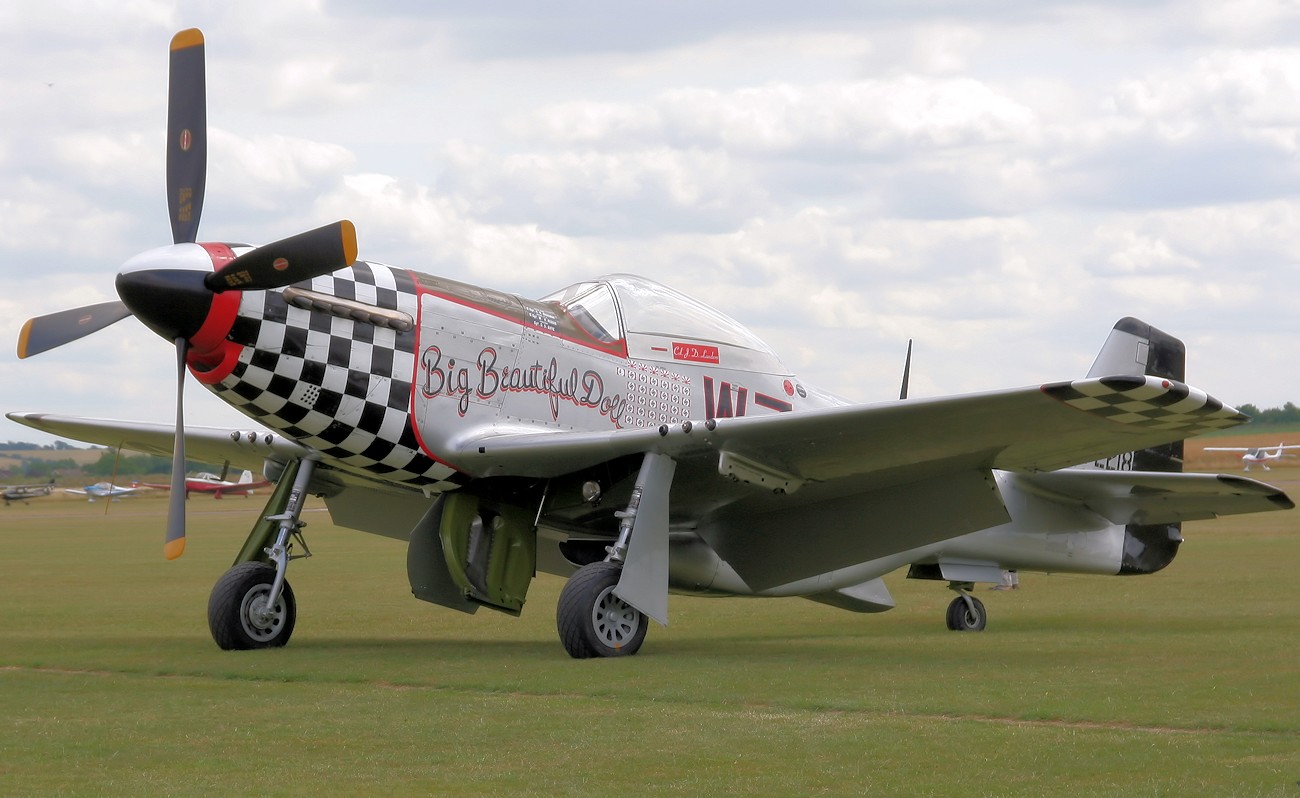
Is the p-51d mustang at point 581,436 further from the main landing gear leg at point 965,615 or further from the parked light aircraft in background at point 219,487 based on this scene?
the parked light aircraft in background at point 219,487

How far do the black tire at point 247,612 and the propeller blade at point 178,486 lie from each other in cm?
90

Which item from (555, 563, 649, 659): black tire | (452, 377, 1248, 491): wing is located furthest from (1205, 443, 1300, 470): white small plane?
(555, 563, 649, 659): black tire

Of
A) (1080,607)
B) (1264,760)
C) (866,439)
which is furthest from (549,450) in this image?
(1080,607)

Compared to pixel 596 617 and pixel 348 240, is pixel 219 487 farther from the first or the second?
pixel 348 240

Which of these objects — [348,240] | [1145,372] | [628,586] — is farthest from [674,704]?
[1145,372]

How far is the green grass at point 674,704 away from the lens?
17.4 ft

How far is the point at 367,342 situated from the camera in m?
9.46

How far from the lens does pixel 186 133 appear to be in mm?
9711

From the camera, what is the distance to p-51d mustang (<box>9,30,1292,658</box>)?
8.88 metres

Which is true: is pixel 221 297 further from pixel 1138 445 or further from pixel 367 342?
pixel 1138 445

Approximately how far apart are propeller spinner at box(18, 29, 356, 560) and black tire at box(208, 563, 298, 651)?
105 cm

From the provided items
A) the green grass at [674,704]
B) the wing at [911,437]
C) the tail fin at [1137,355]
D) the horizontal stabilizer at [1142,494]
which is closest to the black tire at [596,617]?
the green grass at [674,704]

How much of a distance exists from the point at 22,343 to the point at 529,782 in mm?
6833

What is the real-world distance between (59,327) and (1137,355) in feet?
29.5
